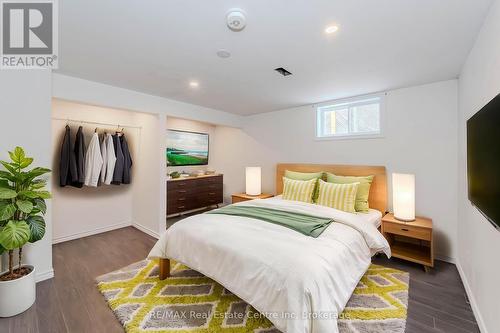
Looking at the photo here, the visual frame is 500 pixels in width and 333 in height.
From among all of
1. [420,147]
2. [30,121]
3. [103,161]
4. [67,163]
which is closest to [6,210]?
[30,121]

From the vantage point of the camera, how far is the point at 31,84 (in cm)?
207

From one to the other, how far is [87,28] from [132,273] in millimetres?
2321

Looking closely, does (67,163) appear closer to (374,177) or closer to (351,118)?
(351,118)

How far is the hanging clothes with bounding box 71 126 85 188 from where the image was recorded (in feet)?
10.4

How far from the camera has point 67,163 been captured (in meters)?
3.08

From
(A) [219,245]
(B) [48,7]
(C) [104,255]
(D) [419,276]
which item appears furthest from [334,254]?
(C) [104,255]

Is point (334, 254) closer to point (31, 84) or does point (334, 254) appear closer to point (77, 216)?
point (31, 84)

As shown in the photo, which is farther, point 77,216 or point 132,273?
point 77,216

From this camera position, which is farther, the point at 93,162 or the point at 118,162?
the point at 118,162

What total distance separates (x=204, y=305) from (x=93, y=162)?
2754 millimetres

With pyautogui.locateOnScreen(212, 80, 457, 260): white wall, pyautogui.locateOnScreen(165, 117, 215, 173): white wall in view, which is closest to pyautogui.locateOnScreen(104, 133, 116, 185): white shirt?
pyautogui.locateOnScreen(165, 117, 215, 173): white wall

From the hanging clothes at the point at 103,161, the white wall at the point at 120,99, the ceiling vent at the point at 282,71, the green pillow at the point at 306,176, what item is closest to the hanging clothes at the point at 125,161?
the hanging clothes at the point at 103,161

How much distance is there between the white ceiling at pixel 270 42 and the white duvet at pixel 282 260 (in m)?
1.58

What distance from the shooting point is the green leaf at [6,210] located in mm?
1622
